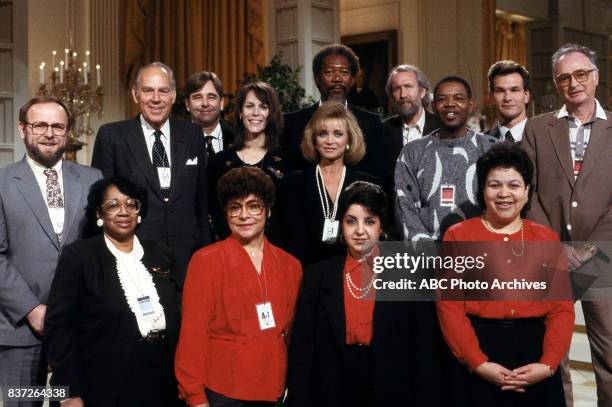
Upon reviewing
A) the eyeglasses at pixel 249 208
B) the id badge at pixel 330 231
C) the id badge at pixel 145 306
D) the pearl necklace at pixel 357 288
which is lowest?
the id badge at pixel 145 306

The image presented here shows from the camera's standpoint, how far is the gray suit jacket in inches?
110

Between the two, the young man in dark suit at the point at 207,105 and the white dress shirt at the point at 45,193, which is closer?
the white dress shirt at the point at 45,193

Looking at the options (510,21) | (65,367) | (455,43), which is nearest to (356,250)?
(65,367)

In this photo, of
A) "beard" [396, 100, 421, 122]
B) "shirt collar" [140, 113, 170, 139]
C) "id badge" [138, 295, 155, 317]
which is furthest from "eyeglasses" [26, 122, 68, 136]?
"beard" [396, 100, 421, 122]

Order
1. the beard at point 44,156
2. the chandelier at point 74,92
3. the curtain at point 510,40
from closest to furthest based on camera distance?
the beard at point 44,156 → the chandelier at point 74,92 → the curtain at point 510,40

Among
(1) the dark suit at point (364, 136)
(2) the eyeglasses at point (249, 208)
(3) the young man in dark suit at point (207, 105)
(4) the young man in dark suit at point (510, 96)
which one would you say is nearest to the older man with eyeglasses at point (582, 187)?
(4) the young man in dark suit at point (510, 96)

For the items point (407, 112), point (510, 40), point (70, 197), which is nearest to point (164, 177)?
point (70, 197)

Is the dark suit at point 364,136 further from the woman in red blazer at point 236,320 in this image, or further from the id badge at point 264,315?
the id badge at point 264,315

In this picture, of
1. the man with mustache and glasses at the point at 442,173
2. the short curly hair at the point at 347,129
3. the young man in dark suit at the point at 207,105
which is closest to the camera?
the man with mustache and glasses at the point at 442,173

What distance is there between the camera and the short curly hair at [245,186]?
2.68 m

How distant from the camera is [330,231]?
10.1ft

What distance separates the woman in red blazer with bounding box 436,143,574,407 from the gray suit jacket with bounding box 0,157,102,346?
4.90 feet

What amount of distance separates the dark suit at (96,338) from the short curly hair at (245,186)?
469 mm

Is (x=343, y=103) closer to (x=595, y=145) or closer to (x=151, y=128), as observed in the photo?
(x=151, y=128)
